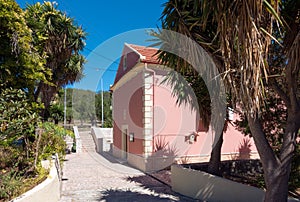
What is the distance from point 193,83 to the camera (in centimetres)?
863

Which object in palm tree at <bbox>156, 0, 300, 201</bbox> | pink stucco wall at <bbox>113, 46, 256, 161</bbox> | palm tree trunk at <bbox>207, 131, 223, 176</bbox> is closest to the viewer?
palm tree at <bbox>156, 0, 300, 201</bbox>

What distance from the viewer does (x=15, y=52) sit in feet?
23.3

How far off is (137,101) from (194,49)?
822cm

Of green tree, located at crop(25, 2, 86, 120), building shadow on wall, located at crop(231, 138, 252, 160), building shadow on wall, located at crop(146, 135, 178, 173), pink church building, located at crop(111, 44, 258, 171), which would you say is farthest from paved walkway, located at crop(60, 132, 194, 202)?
building shadow on wall, located at crop(231, 138, 252, 160)

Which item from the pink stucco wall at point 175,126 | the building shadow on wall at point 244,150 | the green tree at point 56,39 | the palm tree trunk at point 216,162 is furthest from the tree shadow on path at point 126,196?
the building shadow on wall at point 244,150

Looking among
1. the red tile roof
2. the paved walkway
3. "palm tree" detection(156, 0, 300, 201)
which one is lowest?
the paved walkway

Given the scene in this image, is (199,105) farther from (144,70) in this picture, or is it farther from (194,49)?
(144,70)

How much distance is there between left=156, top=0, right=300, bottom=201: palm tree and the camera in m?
3.90

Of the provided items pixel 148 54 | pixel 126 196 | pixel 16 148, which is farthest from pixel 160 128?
pixel 16 148

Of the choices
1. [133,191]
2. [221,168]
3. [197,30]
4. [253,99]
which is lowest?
[133,191]

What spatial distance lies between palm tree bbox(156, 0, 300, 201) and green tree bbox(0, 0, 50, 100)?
4.91 m

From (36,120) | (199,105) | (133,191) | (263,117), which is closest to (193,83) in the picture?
(199,105)

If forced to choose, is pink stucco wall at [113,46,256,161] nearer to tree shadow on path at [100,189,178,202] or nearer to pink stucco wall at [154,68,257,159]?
pink stucco wall at [154,68,257,159]

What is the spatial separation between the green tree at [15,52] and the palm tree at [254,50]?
4915mm
